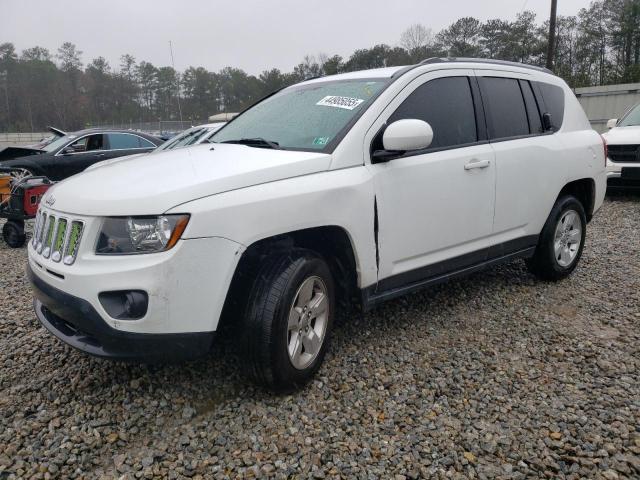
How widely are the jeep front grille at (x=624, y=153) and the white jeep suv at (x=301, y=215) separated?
5.42 m

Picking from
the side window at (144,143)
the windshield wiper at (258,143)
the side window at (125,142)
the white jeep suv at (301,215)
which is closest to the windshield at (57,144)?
the side window at (125,142)

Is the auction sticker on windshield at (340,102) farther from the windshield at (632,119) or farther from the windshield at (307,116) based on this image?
the windshield at (632,119)

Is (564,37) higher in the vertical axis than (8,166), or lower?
higher

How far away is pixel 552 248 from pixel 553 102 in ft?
4.18

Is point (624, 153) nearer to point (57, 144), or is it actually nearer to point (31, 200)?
point (31, 200)

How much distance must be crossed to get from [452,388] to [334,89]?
207 cm

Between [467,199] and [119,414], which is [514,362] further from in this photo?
[119,414]

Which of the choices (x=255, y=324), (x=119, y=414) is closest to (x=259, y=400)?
(x=255, y=324)

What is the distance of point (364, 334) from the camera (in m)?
3.53

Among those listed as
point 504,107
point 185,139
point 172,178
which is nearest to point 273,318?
point 172,178

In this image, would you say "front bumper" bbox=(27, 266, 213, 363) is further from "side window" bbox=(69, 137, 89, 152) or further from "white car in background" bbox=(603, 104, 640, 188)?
"white car in background" bbox=(603, 104, 640, 188)

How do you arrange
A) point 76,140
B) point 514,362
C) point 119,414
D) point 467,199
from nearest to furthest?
point 119,414
point 514,362
point 467,199
point 76,140

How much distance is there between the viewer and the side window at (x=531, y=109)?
4.12m

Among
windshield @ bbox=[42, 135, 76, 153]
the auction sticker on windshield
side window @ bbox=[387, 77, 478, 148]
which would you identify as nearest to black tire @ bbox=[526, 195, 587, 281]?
side window @ bbox=[387, 77, 478, 148]
